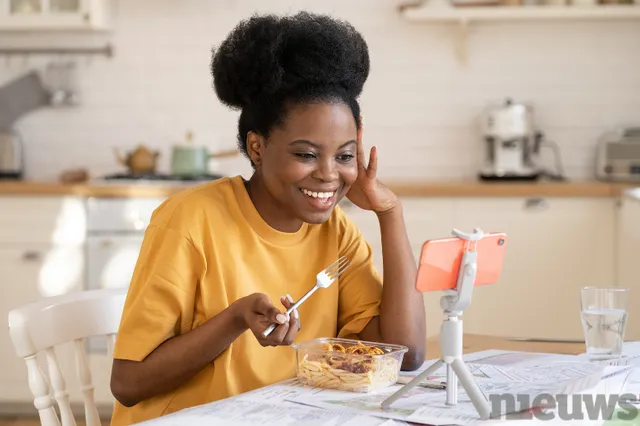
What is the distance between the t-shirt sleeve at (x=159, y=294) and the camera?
1431 mm

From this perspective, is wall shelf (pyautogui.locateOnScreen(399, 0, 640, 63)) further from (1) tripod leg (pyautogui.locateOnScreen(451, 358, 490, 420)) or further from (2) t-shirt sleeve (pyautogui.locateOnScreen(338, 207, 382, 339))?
(1) tripod leg (pyautogui.locateOnScreen(451, 358, 490, 420))

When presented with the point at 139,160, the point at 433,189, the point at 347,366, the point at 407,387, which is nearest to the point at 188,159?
the point at 139,160

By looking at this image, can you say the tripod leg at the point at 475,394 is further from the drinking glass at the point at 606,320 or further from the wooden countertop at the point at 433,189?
the wooden countertop at the point at 433,189

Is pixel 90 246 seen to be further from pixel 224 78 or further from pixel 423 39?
pixel 224 78

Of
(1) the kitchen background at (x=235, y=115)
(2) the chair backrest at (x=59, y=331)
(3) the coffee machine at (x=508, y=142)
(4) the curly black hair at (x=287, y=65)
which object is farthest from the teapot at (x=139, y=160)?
(4) the curly black hair at (x=287, y=65)

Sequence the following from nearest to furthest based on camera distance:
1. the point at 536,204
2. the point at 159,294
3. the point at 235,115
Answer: the point at 159,294
the point at 536,204
the point at 235,115

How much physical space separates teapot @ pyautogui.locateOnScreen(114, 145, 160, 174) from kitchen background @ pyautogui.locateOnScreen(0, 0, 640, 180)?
25cm

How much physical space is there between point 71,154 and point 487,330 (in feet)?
7.07

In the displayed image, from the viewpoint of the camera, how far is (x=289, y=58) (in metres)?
1.52

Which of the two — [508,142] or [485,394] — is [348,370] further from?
[508,142]

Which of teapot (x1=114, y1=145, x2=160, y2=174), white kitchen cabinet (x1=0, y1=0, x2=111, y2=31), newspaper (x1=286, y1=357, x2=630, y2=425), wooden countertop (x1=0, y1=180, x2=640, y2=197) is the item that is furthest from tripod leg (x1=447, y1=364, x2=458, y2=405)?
white kitchen cabinet (x1=0, y1=0, x2=111, y2=31)

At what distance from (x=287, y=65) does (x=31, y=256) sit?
8.86 ft

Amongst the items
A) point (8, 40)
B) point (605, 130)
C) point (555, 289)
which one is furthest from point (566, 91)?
point (8, 40)

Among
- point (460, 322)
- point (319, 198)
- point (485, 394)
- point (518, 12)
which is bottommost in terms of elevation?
point (485, 394)
